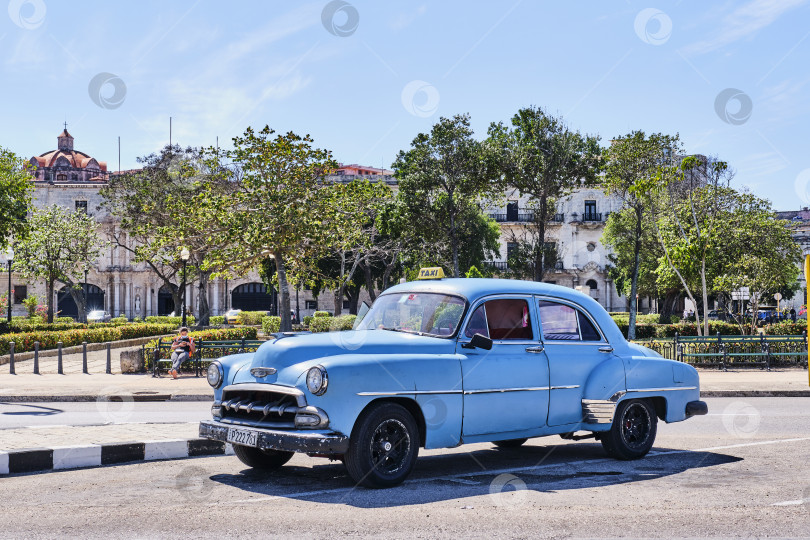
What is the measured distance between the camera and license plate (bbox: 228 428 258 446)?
639 centimetres

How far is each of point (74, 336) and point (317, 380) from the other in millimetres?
27888

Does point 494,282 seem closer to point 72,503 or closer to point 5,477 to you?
point 72,503

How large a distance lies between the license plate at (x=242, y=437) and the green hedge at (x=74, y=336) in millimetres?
21764

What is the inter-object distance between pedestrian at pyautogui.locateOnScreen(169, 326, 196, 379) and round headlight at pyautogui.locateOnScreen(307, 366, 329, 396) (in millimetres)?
15349

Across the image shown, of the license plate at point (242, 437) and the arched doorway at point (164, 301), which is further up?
the arched doorway at point (164, 301)

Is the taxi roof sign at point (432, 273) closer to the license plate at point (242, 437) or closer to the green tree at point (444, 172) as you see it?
the license plate at point (242, 437)

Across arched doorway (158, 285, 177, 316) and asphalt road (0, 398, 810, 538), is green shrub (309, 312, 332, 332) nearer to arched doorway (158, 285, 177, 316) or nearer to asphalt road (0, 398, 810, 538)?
asphalt road (0, 398, 810, 538)

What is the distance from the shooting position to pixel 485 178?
37469 millimetres

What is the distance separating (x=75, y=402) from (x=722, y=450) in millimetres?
12395

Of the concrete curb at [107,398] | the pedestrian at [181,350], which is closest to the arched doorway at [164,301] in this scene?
the pedestrian at [181,350]

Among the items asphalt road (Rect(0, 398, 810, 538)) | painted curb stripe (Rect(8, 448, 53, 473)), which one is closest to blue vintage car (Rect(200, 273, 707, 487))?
asphalt road (Rect(0, 398, 810, 538))

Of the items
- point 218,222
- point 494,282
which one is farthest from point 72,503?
point 218,222

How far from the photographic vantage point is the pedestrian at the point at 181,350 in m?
20.8

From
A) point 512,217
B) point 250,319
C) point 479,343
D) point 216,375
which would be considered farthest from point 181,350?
point 512,217
